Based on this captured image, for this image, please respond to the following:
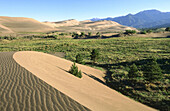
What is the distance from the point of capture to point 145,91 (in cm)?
1284

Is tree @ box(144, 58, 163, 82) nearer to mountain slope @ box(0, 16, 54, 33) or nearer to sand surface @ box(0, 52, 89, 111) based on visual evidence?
sand surface @ box(0, 52, 89, 111)

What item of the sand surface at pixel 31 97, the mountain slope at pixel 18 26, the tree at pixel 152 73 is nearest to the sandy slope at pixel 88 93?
the sand surface at pixel 31 97

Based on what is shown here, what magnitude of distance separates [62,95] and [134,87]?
10270 mm

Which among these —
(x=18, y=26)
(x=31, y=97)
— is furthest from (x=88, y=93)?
(x=18, y=26)

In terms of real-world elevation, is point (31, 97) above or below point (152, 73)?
above

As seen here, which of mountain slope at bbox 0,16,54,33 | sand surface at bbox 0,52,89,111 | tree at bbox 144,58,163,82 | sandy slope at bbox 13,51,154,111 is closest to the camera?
sand surface at bbox 0,52,89,111

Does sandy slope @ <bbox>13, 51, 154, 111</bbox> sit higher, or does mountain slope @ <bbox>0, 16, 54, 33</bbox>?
mountain slope @ <bbox>0, 16, 54, 33</bbox>

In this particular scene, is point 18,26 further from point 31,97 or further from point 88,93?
point 31,97

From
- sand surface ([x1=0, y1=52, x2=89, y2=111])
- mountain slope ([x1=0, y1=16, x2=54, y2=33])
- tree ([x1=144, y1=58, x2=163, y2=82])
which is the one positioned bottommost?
tree ([x1=144, y1=58, x2=163, y2=82])

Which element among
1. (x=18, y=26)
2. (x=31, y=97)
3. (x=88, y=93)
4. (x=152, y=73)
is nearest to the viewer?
(x=31, y=97)

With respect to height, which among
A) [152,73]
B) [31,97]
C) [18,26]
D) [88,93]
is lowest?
[152,73]

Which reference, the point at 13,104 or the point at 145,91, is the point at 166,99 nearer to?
the point at 145,91

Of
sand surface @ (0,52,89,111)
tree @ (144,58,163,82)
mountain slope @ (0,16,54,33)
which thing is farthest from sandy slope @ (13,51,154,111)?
mountain slope @ (0,16,54,33)

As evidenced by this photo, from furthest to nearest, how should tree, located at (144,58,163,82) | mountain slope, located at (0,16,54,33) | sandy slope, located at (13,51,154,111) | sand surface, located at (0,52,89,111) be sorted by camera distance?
mountain slope, located at (0,16,54,33), tree, located at (144,58,163,82), sandy slope, located at (13,51,154,111), sand surface, located at (0,52,89,111)
